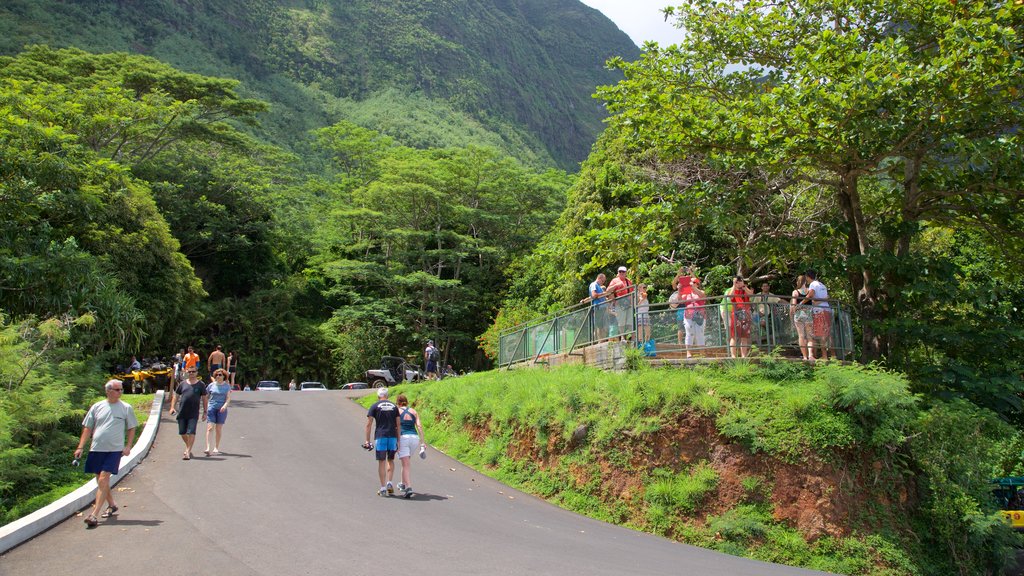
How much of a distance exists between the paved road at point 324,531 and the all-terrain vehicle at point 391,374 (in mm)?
16450

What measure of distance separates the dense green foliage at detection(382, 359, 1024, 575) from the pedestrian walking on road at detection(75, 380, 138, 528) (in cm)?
725

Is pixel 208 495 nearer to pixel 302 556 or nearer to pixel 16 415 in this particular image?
pixel 302 556

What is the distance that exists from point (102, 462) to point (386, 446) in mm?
4062

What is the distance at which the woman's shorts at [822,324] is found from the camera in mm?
13875

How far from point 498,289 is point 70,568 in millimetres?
36094

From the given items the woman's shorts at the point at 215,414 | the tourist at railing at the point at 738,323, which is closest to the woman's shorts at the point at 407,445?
the woman's shorts at the point at 215,414

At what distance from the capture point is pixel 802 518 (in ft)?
36.8

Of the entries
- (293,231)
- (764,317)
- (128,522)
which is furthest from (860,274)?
(293,231)

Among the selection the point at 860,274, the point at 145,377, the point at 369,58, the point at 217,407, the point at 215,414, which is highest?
the point at 369,58

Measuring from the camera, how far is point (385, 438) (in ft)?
39.0

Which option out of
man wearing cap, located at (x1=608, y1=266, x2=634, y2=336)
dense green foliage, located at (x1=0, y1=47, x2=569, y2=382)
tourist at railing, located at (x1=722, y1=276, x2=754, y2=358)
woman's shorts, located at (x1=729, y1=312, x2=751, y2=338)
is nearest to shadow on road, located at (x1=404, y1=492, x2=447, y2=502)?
man wearing cap, located at (x1=608, y1=266, x2=634, y2=336)

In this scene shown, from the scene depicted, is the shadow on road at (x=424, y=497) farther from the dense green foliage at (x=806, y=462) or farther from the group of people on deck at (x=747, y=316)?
the group of people on deck at (x=747, y=316)

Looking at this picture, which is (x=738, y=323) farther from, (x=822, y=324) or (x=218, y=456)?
(x=218, y=456)

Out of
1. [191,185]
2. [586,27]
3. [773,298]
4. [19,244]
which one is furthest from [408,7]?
[773,298]
